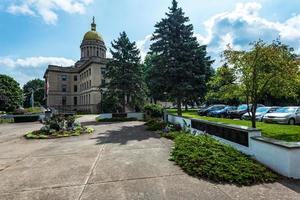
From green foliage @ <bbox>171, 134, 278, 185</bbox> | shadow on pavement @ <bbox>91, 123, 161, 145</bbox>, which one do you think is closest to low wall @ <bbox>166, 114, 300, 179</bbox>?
green foliage @ <bbox>171, 134, 278, 185</bbox>

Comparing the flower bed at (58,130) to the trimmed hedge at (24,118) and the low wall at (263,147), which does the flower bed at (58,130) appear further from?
the trimmed hedge at (24,118)

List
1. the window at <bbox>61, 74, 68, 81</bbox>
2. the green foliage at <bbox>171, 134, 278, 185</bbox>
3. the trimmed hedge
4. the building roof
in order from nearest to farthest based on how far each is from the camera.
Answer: the green foliage at <bbox>171, 134, 278, 185</bbox>
the trimmed hedge
the window at <bbox>61, 74, 68, 81</bbox>
the building roof

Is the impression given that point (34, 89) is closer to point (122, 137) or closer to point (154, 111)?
point (154, 111)

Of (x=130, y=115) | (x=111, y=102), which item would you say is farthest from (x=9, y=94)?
(x=130, y=115)

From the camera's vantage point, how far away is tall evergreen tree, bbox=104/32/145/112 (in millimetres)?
27841

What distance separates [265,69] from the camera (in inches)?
362

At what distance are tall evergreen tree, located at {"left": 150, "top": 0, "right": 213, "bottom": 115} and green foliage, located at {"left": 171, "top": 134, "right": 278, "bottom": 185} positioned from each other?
38.4 feet

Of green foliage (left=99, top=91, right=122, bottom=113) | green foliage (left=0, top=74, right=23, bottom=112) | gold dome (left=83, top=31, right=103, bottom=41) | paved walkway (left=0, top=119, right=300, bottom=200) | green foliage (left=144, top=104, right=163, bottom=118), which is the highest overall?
gold dome (left=83, top=31, right=103, bottom=41)

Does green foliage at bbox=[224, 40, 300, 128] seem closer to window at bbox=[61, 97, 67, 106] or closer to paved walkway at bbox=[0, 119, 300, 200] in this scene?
paved walkway at bbox=[0, 119, 300, 200]

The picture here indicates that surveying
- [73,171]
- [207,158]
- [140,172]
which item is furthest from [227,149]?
[73,171]

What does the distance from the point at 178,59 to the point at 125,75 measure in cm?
981

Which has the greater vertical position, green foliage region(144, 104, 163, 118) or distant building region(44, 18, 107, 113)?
distant building region(44, 18, 107, 113)

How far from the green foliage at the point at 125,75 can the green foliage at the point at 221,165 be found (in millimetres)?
20787

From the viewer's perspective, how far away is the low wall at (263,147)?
549 cm
